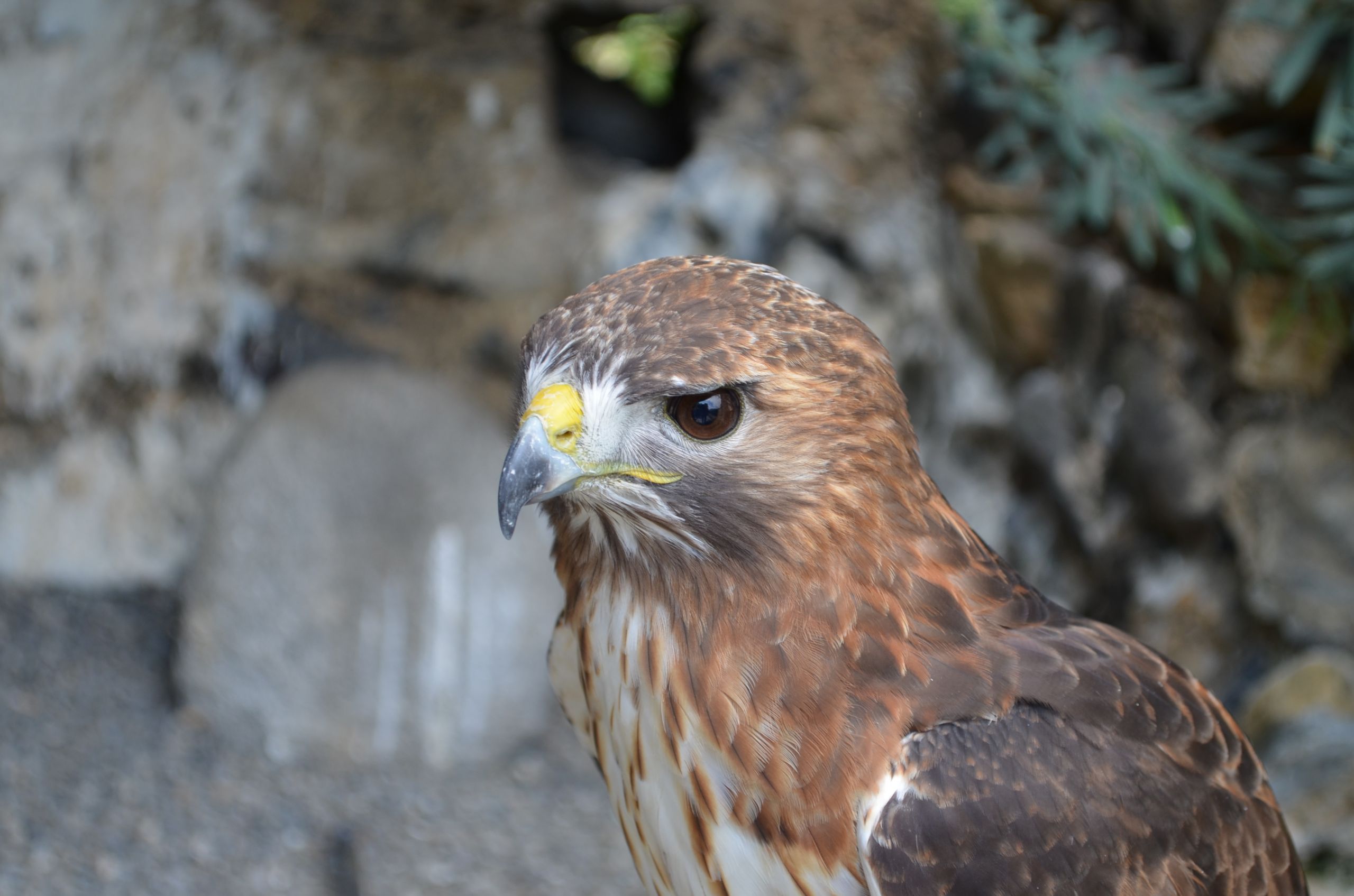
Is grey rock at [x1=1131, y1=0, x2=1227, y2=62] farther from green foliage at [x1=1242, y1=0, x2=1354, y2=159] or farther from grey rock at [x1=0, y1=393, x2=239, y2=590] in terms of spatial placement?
grey rock at [x1=0, y1=393, x2=239, y2=590]

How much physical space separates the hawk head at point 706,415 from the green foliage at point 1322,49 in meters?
2.38

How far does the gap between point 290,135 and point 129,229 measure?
62 centimetres

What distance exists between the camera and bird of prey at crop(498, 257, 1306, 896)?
1449 millimetres

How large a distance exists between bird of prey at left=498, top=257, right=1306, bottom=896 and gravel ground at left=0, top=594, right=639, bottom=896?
1.79m

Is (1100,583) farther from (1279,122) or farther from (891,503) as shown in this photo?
(891,503)

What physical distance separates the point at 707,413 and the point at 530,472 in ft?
0.77

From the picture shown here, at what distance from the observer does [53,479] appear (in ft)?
13.2

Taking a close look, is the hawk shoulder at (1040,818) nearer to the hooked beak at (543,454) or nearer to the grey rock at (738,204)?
the hooked beak at (543,454)

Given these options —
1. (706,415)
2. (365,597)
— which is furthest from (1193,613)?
(706,415)

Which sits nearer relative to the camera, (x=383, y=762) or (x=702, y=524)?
(x=702, y=524)

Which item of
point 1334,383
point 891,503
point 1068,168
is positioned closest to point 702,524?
point 891,503

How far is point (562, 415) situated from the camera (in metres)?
1.46

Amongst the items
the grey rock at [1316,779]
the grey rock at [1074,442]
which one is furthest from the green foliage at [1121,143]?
the grey rock at [1316,779]

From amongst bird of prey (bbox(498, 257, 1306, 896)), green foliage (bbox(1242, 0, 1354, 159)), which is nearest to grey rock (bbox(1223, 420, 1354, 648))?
green foliage (bbox(1242, 0, 1354, 159))
